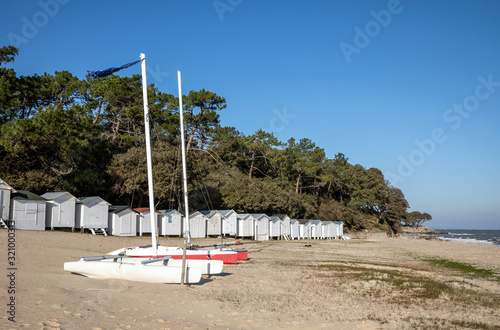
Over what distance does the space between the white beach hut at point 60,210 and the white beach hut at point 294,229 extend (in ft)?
113

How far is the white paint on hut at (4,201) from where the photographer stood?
29184mm

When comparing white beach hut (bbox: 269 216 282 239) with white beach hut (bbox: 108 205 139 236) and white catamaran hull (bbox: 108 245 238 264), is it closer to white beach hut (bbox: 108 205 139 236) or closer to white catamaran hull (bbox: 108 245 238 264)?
white beach hut (bbox: 108 205 139 236)

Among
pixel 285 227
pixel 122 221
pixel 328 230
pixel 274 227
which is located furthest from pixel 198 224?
pixel 328 230

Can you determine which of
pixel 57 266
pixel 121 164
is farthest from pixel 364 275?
pixel 121 164

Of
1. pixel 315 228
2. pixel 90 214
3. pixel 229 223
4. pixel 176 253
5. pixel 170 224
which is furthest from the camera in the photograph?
pixel 315 228

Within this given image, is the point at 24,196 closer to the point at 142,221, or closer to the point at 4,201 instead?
the point at 4,201

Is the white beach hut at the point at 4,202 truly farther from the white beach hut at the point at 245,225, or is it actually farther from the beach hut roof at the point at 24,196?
the white beach hut at the point at 245,225

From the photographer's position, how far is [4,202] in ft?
96.3

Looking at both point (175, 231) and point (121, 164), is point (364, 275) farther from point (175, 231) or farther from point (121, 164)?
point (121, 164)

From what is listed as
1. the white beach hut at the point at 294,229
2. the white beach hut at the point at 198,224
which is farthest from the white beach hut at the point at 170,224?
the white beach hut at the point at 294,229

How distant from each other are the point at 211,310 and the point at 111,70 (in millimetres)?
12451

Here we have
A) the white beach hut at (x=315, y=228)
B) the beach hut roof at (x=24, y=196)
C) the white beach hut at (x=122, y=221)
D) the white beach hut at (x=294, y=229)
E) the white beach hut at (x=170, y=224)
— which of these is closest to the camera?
the beach hut roof at (x=24, y=196)

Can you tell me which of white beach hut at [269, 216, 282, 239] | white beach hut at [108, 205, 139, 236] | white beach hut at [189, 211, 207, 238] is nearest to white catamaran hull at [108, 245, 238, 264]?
white beach hut at [108, 205, 139, 236]

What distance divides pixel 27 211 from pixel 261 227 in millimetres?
29801
